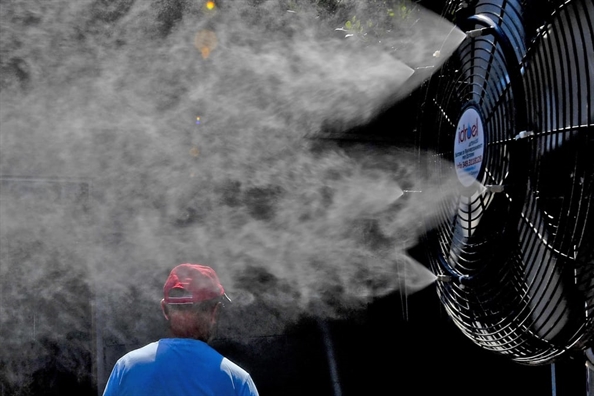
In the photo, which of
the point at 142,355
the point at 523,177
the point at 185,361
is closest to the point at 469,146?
the point at 523,177

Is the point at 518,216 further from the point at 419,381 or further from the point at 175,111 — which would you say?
the point at 175,111

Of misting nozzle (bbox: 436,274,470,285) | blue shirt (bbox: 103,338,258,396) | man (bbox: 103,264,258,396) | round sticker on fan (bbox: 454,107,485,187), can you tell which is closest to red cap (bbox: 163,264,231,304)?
man (bbox: 103,264,258,396)

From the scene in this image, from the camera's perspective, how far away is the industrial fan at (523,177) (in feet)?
5.75

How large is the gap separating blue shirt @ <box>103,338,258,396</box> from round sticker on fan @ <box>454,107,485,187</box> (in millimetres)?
1088

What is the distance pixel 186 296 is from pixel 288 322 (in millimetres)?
2136

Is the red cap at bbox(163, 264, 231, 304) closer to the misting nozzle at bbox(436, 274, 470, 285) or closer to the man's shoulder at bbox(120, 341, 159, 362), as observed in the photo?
the man's shoulder at bbox(120, 341, 159, 362)

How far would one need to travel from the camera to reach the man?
209 cm

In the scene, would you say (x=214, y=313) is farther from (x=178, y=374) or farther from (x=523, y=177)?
(x=523, y=177)

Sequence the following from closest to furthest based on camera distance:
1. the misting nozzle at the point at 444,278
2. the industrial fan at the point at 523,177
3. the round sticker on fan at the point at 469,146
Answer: the industrial fan at the point at 523,177, the round sticker on fan at the point at 469,146, the misting nozzle at the point at 444,278

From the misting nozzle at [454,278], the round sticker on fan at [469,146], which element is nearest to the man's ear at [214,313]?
the misting nozzle at [454,278]

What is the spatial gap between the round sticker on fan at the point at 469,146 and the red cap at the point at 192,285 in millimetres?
1011

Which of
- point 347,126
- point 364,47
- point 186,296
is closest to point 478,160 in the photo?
point 186,296

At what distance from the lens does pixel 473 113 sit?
2.29m

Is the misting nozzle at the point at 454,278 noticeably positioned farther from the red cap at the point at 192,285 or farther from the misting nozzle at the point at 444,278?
the red cap at the point at 192,285
